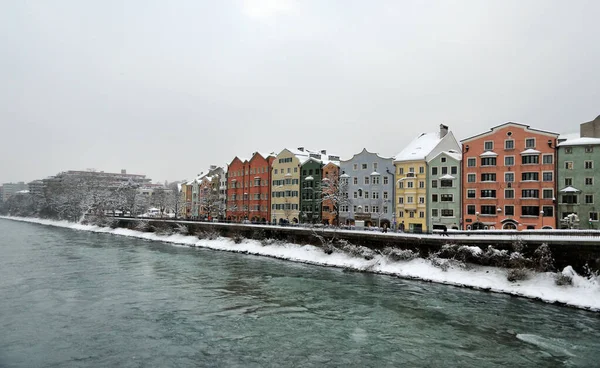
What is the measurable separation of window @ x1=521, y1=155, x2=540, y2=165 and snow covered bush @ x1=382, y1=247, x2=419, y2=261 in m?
22.4

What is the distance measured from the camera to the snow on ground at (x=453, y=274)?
88.3 feet

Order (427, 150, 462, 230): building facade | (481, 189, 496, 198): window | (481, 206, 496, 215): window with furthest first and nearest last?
(427, 150, 462, 230): building facade, (481, 189, 496, 198): window, (481, 206, 496, 215): window

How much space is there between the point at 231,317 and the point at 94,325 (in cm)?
706

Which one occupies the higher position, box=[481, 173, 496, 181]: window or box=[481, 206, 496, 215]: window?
box=[481, 173, 496, 181]: window

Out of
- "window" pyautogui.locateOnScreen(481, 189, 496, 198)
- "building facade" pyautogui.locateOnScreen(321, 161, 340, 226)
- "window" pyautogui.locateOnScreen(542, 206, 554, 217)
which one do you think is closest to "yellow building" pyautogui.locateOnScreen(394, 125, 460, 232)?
"window" pyautogui.locateOnScreen(481, 189, 496, 198)

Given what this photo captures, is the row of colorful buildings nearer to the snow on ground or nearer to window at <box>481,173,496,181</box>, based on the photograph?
window at <box>481,173,496,181</box>

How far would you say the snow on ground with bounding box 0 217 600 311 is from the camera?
1059 inches

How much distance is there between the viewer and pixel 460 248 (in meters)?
34.5

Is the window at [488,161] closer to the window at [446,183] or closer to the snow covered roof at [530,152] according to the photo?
the snow covered roof at [530,152]

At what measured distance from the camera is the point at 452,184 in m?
54.6

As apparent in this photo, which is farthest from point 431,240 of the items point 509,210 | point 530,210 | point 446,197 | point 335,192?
point 335,192

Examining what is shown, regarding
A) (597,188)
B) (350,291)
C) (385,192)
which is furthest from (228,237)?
(597,188)

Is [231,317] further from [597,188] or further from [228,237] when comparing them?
[597,188]

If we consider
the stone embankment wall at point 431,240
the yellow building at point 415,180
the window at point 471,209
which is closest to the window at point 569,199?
the window at point 471,209
